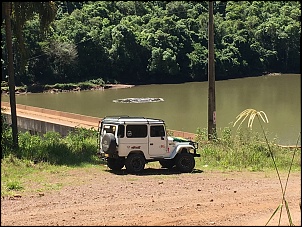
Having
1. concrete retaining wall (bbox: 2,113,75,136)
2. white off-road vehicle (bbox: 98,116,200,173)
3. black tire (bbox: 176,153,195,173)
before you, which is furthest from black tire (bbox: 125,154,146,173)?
concrete retaining wall (bbox: 2,113,75,136)

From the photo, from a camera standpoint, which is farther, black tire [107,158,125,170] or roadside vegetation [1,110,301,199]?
black tire [107,158,125,170]

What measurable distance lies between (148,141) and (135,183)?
76.2 inches

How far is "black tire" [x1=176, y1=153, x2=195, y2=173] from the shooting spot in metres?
11.7

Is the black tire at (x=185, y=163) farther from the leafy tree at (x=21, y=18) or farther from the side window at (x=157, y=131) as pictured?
the leafy tree at (x=21, y=18)

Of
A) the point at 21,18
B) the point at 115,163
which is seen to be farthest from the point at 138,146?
the point at 21,18

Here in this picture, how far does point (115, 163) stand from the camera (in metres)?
11.8

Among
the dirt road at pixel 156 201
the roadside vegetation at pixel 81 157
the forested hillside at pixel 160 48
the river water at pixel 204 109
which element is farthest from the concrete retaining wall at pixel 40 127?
the forested hillside at pixel 160 48

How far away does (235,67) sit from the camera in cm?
6931

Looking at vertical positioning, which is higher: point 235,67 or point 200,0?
point 200,0

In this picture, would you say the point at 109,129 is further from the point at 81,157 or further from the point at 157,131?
the point at 81,157

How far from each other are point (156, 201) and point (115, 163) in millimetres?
4279

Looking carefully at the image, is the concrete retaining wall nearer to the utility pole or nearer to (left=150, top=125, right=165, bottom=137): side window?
the utility pole

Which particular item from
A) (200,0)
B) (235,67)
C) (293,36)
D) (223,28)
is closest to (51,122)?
(293,36)

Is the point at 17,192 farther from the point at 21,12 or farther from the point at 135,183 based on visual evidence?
the point at 21,12
